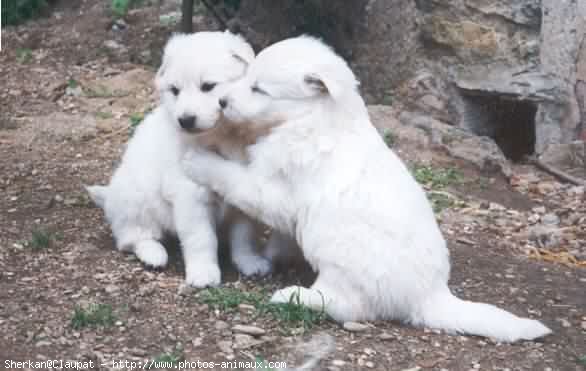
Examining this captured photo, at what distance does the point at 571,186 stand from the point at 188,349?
4519 millimetres

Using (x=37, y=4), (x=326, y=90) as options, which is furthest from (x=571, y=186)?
(x=37, y=4)

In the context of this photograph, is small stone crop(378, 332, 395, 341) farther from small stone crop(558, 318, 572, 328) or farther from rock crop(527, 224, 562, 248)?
rock crop(527, 224, 562, 248)

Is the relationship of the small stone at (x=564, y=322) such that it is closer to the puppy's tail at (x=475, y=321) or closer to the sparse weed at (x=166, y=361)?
the puppy's tail at (x=475, y=321)

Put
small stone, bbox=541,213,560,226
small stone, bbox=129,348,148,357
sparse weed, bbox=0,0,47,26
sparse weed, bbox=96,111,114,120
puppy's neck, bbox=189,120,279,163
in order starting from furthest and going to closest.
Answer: sparse weed, bbox=0,0,47,26
sparse weed, bbox=96,111,114,120
small stone, bbox=541,213,560,226
puppy's neck, bbox=189,120,279,163
small stone, bbox=129,348,148,357

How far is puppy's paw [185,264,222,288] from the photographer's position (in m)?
4.52

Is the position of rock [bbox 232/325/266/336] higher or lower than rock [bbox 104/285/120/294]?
higher

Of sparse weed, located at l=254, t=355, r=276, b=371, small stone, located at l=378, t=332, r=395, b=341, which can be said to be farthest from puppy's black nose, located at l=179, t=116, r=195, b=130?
small stone, located at l=378, t=332, r=395, b=341

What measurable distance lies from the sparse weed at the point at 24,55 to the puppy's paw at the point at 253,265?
560 centimetres

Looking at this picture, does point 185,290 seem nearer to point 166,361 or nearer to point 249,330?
point 249,330

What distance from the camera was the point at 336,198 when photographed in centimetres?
422

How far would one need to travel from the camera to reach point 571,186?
24.3 feet

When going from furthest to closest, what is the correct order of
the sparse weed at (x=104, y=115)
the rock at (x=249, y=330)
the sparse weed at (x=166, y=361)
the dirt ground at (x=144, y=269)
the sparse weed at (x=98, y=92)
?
the sparse weed at (x=98, y=92), the sparse weed at (x=104, y=115), the rock at (x=249, y=330), the dirt ground at (x=144, y=269), the sparse weed at (x=166, y=361)

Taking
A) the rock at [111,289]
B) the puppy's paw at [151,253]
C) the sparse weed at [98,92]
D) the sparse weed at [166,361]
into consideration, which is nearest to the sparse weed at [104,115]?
the sparse weed at [98,92]

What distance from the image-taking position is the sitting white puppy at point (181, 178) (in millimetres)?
4418
